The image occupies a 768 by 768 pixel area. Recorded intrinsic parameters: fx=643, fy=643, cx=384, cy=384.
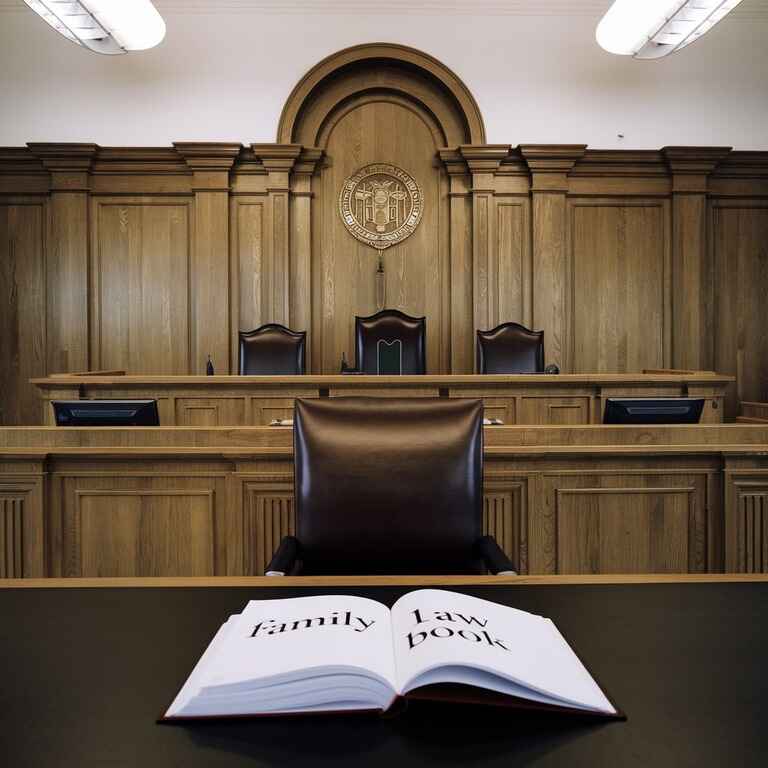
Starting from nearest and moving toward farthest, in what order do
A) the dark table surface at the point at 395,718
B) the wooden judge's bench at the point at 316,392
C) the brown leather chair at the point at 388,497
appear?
the dark table surface at the point at 395,718 < the brown leather chair at the point at 388,497 < the wooden judge's bench at the point at 316,392

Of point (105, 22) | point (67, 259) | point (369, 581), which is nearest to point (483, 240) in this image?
point (105, 22)

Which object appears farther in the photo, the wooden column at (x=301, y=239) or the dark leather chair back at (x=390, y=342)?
the wooden column at (x=301, y=239)

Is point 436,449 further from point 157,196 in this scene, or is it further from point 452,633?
point 157,196

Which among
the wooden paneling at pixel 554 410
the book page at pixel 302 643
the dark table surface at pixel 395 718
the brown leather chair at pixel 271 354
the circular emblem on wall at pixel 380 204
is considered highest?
the circular emblem on wall at pixel 380 204

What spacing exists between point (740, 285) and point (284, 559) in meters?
6.17

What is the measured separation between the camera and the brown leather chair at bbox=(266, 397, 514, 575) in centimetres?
145

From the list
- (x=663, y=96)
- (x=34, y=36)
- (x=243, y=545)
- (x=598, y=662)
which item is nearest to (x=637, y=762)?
(x=598, y=662)

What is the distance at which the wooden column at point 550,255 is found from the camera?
19.5 ft

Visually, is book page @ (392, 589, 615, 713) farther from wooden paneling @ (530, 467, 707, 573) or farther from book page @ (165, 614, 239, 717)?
wooden paneling @ (530, 467, 707, 573)

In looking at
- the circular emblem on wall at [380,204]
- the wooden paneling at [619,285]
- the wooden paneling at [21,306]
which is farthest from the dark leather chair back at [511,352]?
the wooden paneling at [21,306]

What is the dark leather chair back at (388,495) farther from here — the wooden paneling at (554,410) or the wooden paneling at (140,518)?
the wooden paneling at (554,410)

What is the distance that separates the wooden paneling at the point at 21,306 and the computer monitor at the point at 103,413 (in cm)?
425

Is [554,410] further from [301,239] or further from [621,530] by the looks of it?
[301,239]

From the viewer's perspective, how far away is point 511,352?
466 cm
